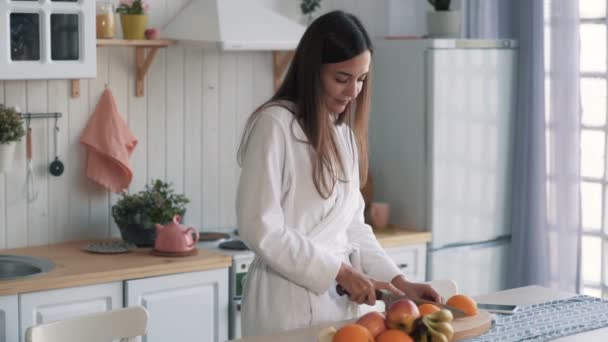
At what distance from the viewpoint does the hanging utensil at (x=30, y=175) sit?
351 cm

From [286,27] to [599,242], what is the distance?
5.15 ft

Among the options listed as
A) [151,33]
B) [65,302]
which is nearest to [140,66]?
[151,33]

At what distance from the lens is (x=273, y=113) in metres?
2.38

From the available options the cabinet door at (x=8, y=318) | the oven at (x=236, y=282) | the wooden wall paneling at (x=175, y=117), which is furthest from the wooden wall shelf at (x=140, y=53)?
the cabinet door at (x=8, y=318)

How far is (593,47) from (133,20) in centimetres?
185

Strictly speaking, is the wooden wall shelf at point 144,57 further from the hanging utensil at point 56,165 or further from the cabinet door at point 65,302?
the cabinet door at point 65,302

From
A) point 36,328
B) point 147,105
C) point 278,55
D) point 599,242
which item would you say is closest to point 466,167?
point 599,242

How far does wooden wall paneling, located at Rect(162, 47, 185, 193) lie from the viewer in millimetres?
3828

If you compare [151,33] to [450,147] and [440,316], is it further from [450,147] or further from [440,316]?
[440,316]

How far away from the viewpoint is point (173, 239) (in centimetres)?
337

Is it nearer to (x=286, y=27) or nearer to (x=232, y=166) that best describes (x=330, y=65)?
(x=286, y=27)

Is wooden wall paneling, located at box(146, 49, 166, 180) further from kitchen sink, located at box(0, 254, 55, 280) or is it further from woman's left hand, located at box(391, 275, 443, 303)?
woman's left hand, located at box(391, 275, 443, 303)

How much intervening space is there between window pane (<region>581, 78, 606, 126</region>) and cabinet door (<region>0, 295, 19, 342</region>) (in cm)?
236

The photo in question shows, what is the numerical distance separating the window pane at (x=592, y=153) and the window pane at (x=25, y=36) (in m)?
2.20
